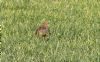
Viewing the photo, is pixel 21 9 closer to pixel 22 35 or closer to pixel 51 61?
pixel 22 35

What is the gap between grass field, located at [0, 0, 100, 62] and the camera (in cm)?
612

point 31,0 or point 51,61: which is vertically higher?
point 31,0

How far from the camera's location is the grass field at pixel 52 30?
20.1ft

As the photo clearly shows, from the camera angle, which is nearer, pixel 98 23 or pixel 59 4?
pixel 98 23

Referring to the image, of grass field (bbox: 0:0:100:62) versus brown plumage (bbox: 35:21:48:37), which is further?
brown plumage (bbox: 35:21:48:37)

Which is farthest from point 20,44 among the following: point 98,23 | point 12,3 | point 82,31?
point 12,3

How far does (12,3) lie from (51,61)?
3.56 m

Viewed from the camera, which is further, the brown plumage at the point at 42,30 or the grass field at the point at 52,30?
the brown plumage at the point at 42,30

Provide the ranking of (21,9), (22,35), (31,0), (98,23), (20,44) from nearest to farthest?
(20,44) → (22,35) → (98,23) → (21,9) → (31,0)

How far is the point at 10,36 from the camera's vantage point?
6.97m

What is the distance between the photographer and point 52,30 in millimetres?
7383

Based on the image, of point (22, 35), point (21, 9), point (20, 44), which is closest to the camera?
point (20, 44)

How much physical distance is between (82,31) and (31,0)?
8.21 feet

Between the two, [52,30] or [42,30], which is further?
[52,30]
